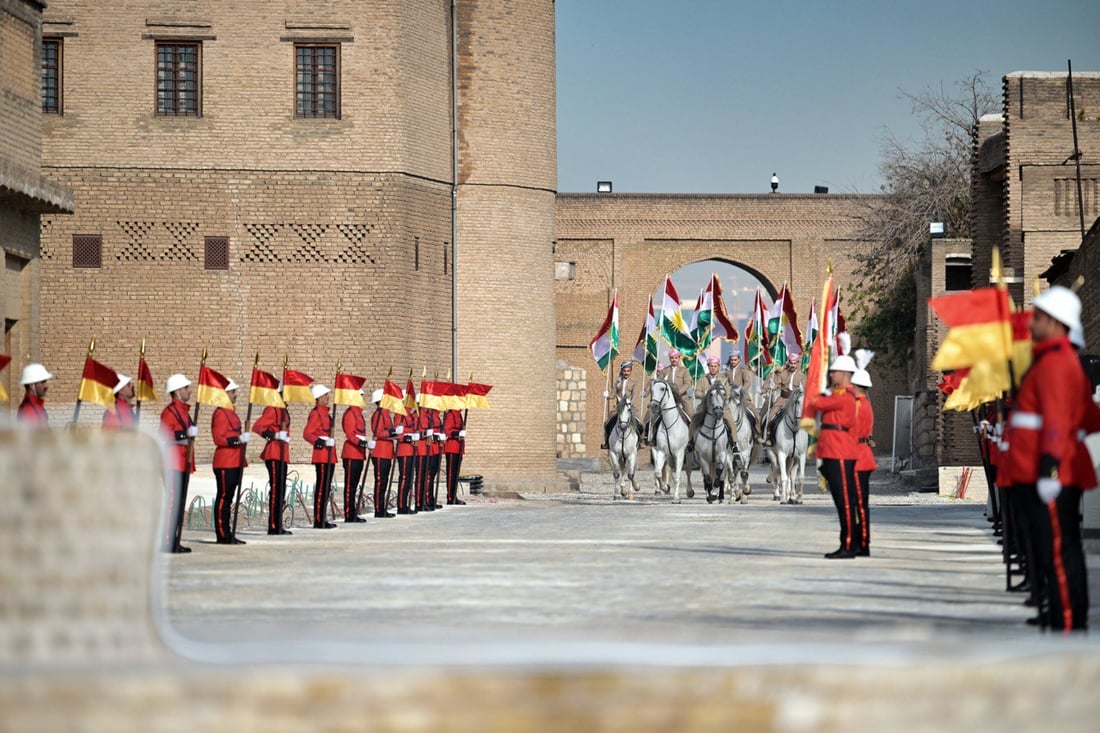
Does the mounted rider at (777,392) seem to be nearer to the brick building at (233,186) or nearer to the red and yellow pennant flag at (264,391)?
the brick building at (233,186)

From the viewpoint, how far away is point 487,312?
4472cm

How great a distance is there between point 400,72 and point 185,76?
4.68 metres

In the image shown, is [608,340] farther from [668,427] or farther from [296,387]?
[296,387]

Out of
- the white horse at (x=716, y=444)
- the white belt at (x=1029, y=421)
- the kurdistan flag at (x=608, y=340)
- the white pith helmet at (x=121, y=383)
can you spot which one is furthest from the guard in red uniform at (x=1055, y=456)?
the kurdistan flag at (x=608, y=340)

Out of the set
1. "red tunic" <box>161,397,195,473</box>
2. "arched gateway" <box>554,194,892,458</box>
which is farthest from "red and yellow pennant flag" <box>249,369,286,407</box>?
"arched gateway" <box>554,194,892,458</box>

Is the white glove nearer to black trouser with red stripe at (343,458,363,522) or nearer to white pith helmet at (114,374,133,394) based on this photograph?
white pith helmet at (114,374,133,394)

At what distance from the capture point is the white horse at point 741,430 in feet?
116

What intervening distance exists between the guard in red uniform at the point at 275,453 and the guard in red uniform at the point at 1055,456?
14.0m

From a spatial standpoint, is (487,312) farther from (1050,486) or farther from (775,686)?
(775,686)

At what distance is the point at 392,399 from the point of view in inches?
1246

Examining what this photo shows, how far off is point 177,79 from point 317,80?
9.95 feet

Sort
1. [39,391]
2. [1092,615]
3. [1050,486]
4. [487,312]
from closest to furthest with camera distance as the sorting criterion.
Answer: [1050,486], [1092,615], [39,391], [487,312]

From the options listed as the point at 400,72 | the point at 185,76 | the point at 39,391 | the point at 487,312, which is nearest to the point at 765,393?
the point at 487,312

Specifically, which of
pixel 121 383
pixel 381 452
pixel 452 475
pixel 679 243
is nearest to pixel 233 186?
pixel 452 475
